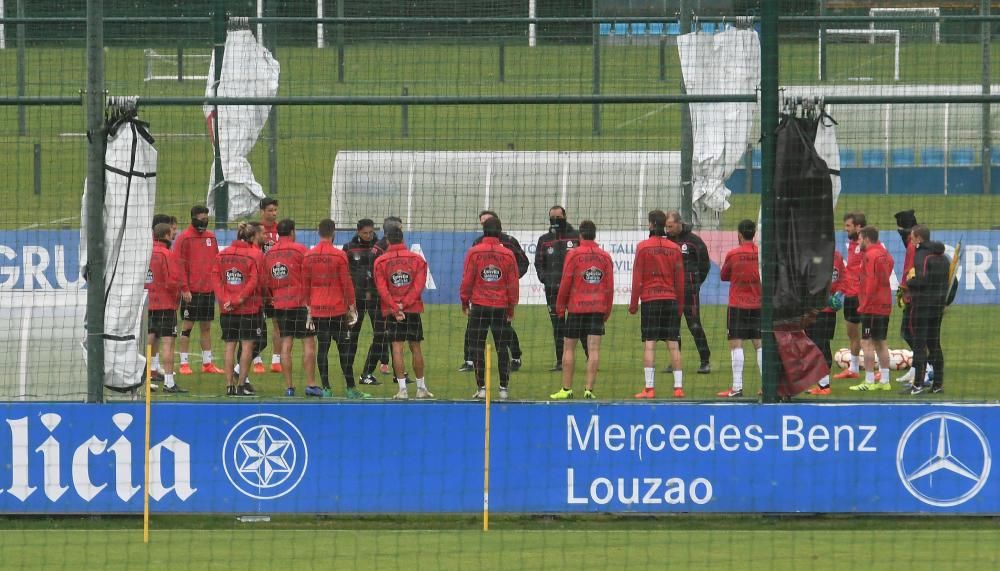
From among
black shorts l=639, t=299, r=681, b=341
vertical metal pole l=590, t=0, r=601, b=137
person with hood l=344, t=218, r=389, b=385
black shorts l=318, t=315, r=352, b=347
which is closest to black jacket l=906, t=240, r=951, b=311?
black shorts l=639, t=299, r=681, b=341

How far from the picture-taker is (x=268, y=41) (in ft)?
68.4

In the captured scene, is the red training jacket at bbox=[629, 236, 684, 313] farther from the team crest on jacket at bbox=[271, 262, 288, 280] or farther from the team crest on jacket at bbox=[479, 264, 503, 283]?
the team crest on jacket at bbox=[271, 262, 288, 280]

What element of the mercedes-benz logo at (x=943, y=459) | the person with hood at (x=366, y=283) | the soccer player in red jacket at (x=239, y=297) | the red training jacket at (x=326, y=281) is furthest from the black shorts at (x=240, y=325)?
the mercedes-benz logo at (x=943, y=459)

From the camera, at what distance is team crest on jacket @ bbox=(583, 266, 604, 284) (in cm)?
1399

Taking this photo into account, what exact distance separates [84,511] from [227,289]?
13.8ft

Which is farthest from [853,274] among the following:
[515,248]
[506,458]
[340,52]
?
[340,52]

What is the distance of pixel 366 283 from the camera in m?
15.5

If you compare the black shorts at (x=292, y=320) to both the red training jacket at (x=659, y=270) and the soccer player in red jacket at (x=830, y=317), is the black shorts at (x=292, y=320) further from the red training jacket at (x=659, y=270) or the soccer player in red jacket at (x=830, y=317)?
the soccer player in red jacket at (x=830, y=317)

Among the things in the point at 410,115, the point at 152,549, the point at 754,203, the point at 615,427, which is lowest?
the point at 152,549

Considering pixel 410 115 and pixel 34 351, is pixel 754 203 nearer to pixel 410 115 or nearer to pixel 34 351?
pixel 410 115

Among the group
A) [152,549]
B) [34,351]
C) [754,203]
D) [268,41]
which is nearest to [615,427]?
[152,549]

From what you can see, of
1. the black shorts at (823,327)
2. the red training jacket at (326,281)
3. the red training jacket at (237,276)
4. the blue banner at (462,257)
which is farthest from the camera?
the blue banner at (462,257)

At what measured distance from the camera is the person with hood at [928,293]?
562 inches

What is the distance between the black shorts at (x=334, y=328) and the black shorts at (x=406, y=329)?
1.35ft
